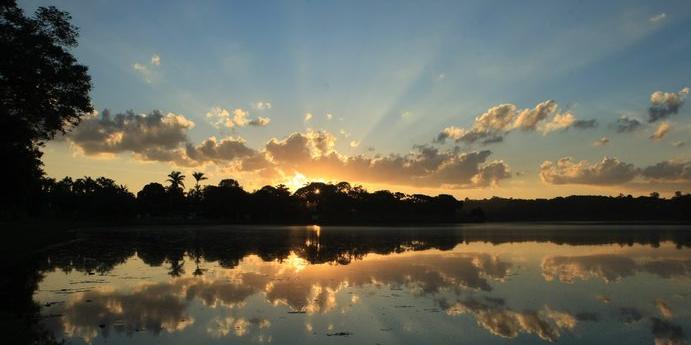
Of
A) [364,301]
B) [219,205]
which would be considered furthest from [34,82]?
[219,205]

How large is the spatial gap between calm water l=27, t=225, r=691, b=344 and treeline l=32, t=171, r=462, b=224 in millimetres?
98974

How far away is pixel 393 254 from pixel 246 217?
126 meters

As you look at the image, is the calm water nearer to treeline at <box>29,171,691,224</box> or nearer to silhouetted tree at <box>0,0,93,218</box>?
silhouetted tree at <box>0,0,93,218</box>

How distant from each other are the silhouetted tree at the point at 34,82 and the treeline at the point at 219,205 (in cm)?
8573

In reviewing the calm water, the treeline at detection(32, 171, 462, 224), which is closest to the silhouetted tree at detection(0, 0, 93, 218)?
the calm water

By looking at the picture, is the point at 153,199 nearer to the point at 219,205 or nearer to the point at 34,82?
the point at 219,205

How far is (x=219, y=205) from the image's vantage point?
498 feet

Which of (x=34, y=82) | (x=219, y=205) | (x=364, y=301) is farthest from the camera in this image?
(x=219, y=205)

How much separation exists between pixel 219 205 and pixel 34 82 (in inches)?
4908

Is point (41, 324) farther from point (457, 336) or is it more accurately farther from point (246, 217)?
point (246, 217)

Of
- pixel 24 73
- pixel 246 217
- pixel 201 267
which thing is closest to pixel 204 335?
pixel 201 267

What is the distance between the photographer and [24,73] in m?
28.3

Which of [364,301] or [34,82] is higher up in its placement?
[34,82]

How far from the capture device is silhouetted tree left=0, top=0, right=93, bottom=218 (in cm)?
2858
